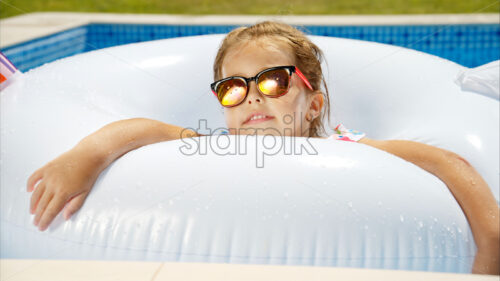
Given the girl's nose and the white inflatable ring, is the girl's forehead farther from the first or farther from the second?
the white inflatable ring

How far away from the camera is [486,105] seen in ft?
4.99

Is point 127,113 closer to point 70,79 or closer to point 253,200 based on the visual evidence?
point 70,79

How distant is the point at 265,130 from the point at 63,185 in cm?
59

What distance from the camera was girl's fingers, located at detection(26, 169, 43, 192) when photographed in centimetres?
117

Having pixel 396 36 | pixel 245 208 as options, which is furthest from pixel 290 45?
pixel 396 36

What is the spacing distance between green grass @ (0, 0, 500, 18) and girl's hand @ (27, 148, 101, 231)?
151 inches

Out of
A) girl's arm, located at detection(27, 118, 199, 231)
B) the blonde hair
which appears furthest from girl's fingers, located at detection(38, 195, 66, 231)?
the blonde hair

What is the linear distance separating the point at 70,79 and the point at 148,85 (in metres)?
0.27

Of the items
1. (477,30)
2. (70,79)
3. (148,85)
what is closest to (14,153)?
(70,79)

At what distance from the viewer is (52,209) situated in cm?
108

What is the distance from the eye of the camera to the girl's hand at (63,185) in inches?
42.8

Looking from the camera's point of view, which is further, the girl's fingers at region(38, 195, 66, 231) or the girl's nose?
the girl's nose

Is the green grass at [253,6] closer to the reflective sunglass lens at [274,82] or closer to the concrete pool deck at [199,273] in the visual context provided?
the reflective sunglass lens at [274,82]

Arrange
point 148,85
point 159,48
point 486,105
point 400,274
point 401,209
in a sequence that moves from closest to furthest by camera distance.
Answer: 1. point 400,274
2. point 401,209
3. point 486,105
4. point 148,85
5. point 159,48
